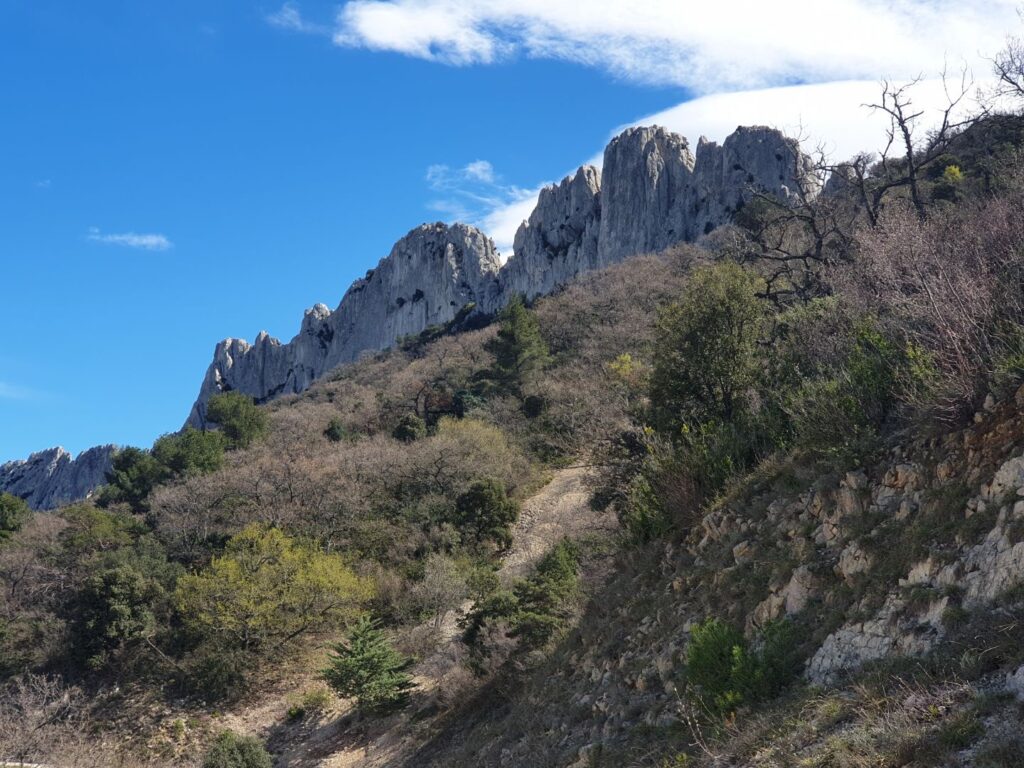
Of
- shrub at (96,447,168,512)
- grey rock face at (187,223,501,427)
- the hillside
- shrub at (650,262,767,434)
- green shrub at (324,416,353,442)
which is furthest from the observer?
grey rock face at (187,223,501,427)

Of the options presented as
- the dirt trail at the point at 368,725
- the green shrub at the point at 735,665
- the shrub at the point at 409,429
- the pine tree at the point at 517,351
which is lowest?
the dirt trail at the point at 368,725

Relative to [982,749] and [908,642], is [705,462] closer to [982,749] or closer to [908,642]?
[908,642]

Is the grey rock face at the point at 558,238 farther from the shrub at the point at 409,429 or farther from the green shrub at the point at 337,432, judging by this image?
the shrub at the point at 409,429

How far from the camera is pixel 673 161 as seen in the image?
2943 inches

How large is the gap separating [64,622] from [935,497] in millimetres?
27138

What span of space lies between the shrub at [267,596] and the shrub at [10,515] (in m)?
16.0

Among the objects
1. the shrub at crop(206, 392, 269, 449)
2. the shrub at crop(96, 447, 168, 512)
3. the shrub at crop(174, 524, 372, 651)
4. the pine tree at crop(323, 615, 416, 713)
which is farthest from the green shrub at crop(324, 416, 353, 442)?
the pine tree at crop(323, 615, 416, 713)

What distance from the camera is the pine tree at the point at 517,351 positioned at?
4450cm

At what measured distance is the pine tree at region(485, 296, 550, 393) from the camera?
4450cm

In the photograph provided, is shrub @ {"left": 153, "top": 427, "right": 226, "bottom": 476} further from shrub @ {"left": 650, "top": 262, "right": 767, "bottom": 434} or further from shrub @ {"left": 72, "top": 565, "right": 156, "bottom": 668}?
shrub @ {"left": 650, "top": 262, "right": 767, "bottom": 434}

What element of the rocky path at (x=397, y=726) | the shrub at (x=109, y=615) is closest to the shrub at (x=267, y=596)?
the shrub at (x=109, y=615)

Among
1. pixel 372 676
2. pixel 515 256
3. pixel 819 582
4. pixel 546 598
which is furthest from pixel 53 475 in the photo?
pixel 819 582

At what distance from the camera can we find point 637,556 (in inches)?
406

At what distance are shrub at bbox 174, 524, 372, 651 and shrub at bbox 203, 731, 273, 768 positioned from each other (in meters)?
5.86
